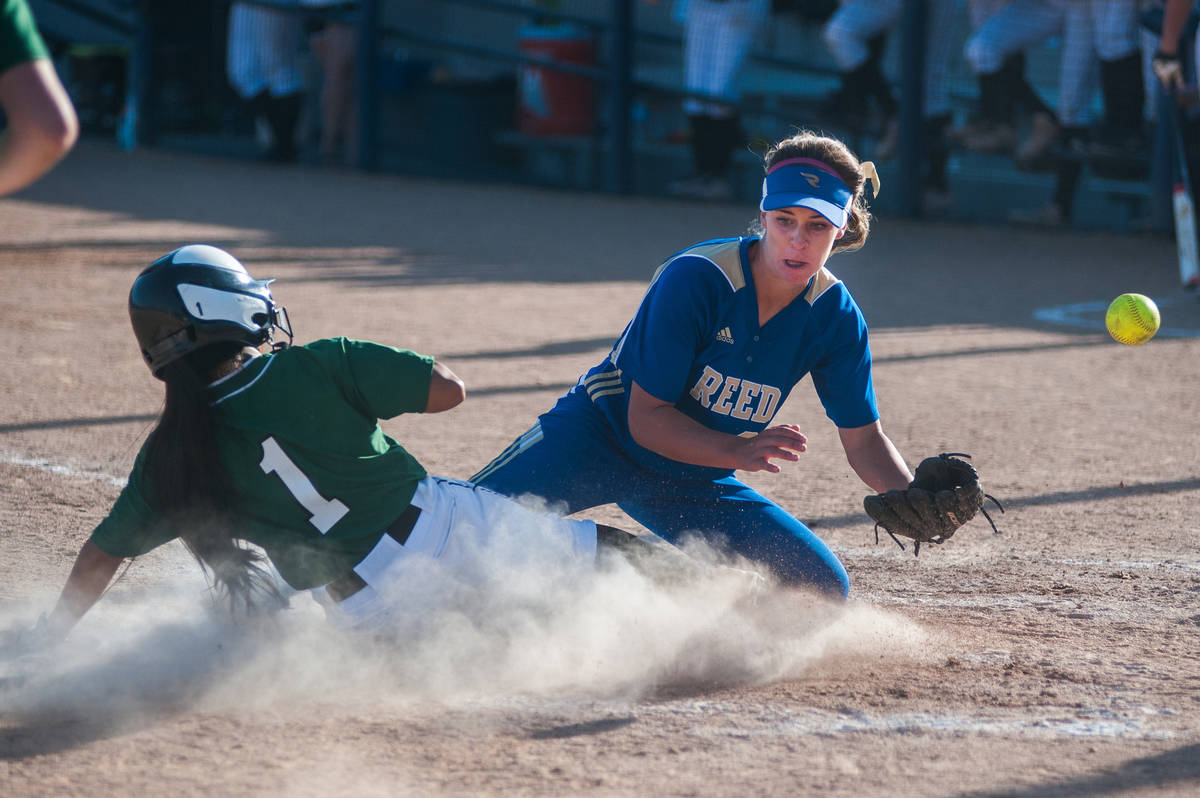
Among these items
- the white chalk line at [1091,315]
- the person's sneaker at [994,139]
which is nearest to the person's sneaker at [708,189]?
the person's sneaker at [994,139]

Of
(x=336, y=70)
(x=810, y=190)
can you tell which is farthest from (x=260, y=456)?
(x=336, y=70)

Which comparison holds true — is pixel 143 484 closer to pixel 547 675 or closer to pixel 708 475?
pixel 547 675

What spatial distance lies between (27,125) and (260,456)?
0.82 m

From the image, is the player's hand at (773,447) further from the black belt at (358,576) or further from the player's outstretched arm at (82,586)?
the player's outstretched arm at (82,586)

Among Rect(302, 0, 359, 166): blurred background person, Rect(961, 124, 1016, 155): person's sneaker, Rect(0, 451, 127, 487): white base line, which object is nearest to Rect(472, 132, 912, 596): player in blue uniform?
Rect(0, 451, 127, 487): white base line

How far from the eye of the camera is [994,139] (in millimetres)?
11773

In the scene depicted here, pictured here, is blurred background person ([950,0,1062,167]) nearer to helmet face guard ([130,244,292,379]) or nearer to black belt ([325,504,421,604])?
black belt ([325,504,421,604])

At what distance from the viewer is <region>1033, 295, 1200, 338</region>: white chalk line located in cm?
800

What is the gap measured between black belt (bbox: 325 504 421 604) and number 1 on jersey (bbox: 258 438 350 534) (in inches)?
5.1

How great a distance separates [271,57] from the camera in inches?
594

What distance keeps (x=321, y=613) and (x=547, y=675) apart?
60 cm

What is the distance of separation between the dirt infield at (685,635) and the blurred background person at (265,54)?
7.46m

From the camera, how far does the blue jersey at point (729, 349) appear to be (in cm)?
371

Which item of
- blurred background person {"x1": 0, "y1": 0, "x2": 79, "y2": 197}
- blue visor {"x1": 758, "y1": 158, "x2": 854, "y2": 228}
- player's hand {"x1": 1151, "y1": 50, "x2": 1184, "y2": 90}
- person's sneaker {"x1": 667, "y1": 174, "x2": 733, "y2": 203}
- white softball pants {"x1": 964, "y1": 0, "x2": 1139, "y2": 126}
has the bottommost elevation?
person's sneaker {"x1": 667, "y1": 174, "x2": 733, "y2": 203}
